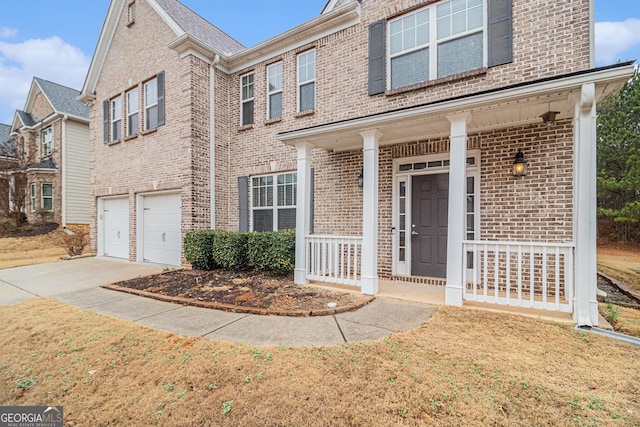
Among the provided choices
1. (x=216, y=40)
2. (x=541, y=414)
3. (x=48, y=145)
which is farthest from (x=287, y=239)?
(x=48, y=145)

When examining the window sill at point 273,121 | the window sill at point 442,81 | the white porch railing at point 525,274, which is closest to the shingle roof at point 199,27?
the window sill at point 273,121

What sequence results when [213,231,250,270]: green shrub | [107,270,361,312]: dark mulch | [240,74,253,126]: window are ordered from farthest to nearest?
[240,74,253,126]: window, [213,231,250,270]: green shrub, [107,270,361,312]: dark mulch

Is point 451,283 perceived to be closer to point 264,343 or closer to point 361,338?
point 361,338

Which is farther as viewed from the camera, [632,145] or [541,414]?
[632,145]

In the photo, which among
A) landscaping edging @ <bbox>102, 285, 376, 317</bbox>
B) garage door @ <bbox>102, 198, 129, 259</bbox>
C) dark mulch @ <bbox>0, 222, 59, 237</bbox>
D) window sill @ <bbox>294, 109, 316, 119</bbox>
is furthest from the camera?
dark mulch @ <bbox>0, 222, 59, 237</bbox>

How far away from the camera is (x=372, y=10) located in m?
6.49

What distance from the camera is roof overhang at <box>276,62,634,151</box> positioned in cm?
348

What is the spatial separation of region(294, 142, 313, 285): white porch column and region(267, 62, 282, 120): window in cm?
265

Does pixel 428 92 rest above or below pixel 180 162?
above

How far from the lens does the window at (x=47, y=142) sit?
1542 centimetres

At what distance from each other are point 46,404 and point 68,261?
9.64 m

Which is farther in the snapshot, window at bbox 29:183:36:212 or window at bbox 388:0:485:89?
window at bbox 29:183:36:212

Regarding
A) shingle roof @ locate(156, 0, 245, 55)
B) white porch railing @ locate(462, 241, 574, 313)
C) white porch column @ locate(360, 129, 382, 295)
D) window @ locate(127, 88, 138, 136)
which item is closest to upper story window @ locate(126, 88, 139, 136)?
window @ locate(127, 88, 138, 136)

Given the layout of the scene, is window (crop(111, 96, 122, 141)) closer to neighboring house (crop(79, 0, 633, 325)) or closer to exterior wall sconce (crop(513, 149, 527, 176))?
neighboring house (crop(79, 0, 633, 325))
